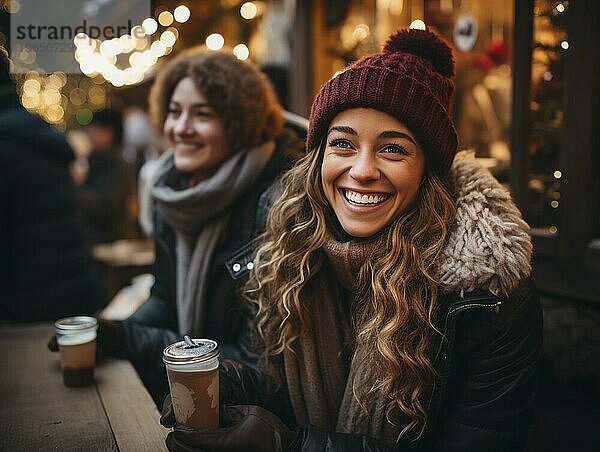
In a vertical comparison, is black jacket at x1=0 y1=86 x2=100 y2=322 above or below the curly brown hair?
below

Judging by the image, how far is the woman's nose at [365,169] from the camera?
185 cm

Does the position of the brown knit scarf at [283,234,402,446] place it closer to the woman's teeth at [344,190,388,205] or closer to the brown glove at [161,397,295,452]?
the woman's teeth at [344,190,388,205]

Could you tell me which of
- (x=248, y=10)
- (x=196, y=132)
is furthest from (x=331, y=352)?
(x=248, y=10)

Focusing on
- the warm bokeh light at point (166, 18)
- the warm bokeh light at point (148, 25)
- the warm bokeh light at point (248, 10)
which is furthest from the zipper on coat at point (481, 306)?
the warm bokeh light at point (248, 10)

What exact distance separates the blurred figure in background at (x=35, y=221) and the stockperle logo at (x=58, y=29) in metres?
0.72

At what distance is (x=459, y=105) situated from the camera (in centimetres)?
391

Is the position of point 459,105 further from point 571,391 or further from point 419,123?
point 419,123

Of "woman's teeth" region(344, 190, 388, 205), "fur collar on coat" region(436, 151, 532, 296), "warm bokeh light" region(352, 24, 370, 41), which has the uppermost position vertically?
"warm bokeh light" region(352, 24, 370, 41)

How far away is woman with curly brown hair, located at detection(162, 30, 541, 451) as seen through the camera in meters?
1.72

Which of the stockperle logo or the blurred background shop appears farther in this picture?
the blurred background shop

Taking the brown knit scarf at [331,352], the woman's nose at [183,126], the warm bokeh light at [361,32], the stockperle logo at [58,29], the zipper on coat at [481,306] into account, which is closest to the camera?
the zipper on coat at [481,306]

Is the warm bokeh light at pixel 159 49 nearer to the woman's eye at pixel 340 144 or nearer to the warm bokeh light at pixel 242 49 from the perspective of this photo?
the warm bokeh light at pixel 242 49

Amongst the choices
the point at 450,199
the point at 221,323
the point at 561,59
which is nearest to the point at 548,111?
the point at 561,59

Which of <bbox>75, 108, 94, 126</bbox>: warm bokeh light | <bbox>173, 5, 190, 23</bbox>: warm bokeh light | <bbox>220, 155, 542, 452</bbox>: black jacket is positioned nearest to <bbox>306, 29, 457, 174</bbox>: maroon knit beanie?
<bbox>220, 155, 542, 452</bbox>: black jacket
